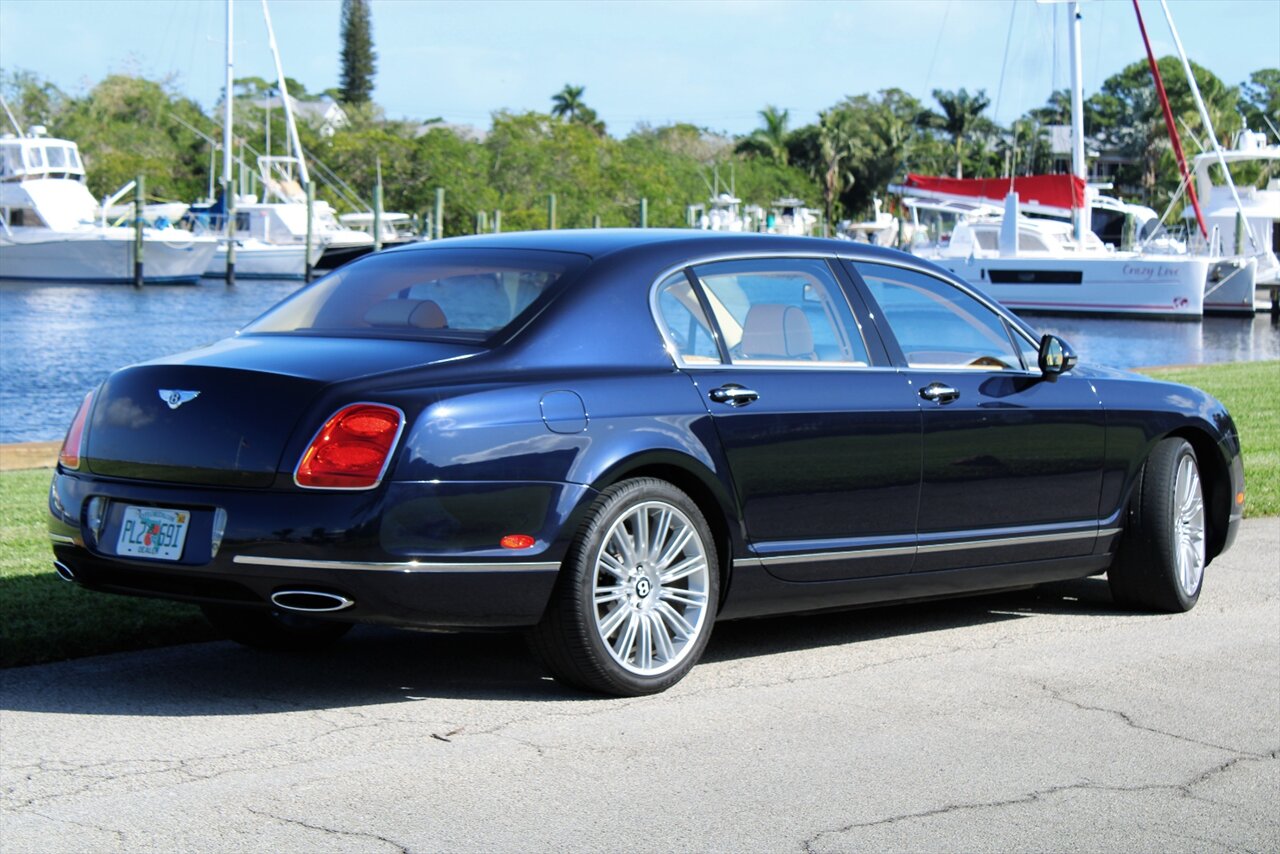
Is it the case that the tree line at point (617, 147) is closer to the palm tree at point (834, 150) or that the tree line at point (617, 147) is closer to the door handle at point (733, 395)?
the palm tree at point (834, 150)

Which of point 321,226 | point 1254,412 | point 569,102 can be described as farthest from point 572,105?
point 1254,412

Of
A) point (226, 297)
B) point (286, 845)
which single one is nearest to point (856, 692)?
point (286, 845)

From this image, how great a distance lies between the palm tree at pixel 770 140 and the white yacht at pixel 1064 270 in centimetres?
6198

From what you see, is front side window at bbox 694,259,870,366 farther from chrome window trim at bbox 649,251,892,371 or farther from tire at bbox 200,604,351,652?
tire at bbox 200,604,351,652

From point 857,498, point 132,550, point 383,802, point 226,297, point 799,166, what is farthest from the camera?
point 799,166

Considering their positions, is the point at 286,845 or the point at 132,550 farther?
the point at 132,550

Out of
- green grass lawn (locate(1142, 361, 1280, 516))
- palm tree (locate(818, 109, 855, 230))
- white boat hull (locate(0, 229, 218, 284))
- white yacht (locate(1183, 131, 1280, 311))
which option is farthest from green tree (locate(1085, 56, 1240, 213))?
green grass lawn (locate(1142, 361, 1280, 516))

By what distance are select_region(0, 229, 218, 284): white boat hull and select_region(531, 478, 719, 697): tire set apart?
202ft

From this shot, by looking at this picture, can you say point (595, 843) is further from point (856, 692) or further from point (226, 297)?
point (226, 297)

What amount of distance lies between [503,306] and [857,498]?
4.92 ft

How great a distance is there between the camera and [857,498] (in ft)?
21.3

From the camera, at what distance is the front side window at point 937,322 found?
23.0ft

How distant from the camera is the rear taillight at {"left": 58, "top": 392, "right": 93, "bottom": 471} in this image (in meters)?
5.87

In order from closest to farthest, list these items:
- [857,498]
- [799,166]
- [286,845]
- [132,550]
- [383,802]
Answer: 1. [286,845]
2. [383,802]
3. [132,550]
4. [857,498]
5. [799,166]
